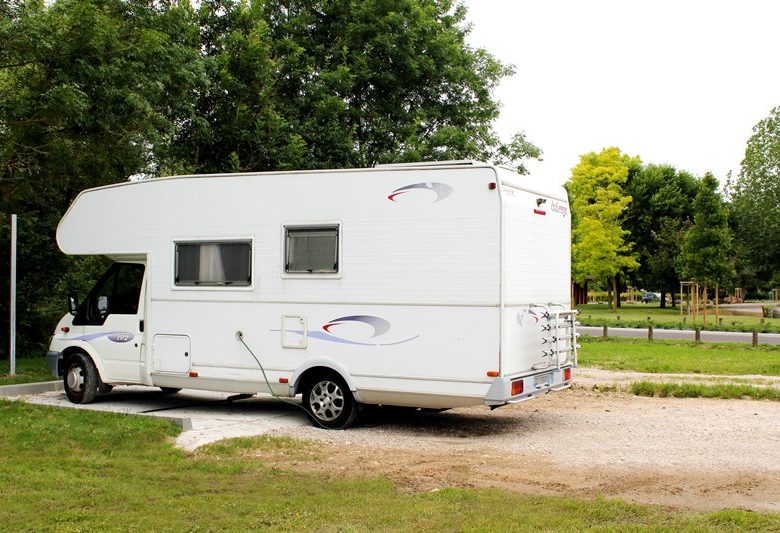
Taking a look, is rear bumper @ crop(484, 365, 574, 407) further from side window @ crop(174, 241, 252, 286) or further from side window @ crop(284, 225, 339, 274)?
side window @ crop(174, 241, 252, 286)

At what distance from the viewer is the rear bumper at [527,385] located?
9.38 metres

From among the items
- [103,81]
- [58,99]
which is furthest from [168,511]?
[103,81]

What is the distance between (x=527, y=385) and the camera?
388 inches

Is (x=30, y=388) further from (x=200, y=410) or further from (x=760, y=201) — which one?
(x=760, y=201)

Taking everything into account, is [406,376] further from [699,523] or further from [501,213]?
[699,523]

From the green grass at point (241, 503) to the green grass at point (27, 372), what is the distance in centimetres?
616

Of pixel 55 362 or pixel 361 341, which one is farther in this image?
pixel 55 362

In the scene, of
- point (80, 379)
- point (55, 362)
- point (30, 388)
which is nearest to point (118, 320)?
point (80, 379)

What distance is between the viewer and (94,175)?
669 inches

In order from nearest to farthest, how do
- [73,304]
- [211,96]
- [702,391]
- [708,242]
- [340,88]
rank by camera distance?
[73,304] → [702,391] → [211,96] → [340,88] → [708,242]

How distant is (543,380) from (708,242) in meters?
25.7

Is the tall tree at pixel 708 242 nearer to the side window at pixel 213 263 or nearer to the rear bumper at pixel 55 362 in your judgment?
the side window at pixel 213 263

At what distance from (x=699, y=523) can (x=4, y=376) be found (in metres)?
12.7

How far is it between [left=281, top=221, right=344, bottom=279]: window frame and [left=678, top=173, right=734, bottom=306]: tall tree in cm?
2624
